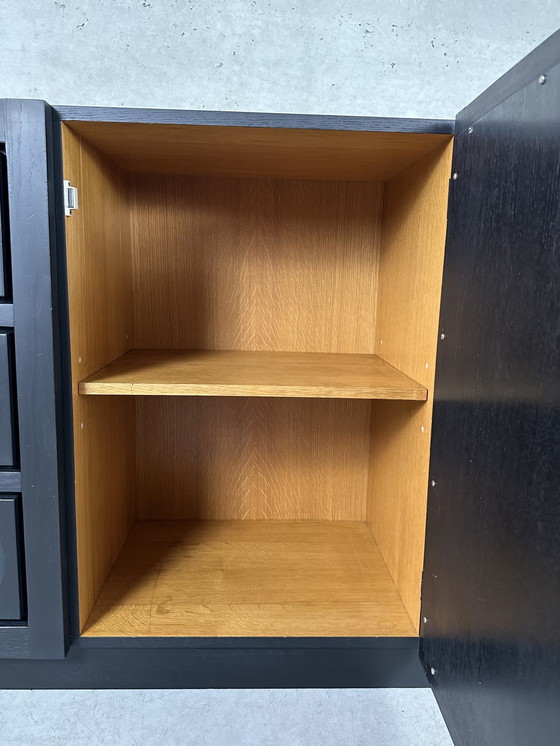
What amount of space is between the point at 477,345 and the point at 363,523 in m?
0.80

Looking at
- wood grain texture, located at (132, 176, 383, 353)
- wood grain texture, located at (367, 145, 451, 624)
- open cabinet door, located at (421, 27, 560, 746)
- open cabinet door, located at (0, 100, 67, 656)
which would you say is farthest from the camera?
wood grain texture, located at (132, 176, 383, 353)

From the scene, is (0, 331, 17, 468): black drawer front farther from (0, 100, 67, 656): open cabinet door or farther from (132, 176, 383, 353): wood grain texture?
(132, 176, 383, 353): wood grain texture

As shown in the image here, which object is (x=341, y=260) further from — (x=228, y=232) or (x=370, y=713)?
(x=370, y=713)

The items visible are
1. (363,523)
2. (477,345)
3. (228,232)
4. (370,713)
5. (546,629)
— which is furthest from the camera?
(363,523)

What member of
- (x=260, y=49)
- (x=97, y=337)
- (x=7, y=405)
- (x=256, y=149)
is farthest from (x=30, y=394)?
(x=260, y=49)

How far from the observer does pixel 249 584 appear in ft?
3.52

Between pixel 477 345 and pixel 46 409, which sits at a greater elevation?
pixel 477 345

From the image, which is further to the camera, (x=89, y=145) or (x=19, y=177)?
(x=89, y=145)

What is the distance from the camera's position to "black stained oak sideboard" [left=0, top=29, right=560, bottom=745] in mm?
597

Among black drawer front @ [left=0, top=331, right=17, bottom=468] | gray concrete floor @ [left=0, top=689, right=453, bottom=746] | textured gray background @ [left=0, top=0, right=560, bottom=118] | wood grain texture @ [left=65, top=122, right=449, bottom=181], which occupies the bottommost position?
gray concrete floor @ [left=0, top=689, right=453, bottom=746]

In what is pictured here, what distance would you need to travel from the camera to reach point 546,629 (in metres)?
0.51

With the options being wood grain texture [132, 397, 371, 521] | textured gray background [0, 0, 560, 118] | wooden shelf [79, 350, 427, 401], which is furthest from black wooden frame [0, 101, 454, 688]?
textured gray background [0, 0, 560, 118]

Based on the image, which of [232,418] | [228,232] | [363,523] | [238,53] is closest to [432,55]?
[238,53]

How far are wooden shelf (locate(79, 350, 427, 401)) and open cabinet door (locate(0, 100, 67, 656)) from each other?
0.09 m
